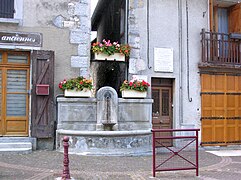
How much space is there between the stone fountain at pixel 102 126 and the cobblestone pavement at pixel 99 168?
1.33 feet

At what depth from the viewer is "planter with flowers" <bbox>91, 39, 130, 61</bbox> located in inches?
367

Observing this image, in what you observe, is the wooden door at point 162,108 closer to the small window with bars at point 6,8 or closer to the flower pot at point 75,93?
the flower pot at point 75,93

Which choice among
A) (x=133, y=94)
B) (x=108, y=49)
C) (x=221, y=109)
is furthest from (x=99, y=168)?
(x=221, y=109)

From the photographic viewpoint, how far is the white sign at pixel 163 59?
32.9ft

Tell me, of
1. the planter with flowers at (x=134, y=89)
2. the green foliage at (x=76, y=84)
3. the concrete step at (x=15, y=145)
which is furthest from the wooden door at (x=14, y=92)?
the planter with flowers at (x=134, y=89)

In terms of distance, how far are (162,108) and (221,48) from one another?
296 centimetres

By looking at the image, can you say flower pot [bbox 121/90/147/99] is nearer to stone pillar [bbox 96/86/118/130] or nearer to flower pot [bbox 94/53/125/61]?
stone pillar [bbox 96/86/118/130]

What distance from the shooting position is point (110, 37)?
42.6 ft

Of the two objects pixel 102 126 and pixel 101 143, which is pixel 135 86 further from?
pixel 101 143

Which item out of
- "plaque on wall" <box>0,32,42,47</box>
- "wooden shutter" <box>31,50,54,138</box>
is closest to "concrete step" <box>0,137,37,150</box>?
"wooden shutter" <box>31,50,54,138</box>

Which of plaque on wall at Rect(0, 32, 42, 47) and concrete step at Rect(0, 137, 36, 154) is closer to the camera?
concrete step at Rect(0, 137, 36, 154)

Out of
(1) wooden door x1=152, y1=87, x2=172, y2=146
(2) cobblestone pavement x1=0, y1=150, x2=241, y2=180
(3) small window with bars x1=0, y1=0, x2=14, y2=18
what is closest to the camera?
(2) cobblestone pavement x1=0, y1=150, x2=241, y2=180

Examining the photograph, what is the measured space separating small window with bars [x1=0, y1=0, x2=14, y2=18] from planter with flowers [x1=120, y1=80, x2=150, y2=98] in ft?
12.7

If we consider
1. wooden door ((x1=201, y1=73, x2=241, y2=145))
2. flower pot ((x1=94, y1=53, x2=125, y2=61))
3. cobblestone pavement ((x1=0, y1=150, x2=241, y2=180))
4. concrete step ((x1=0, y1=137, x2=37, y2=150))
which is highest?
flower pot ((x1=94, y1=53, x2=125, y2=61))
